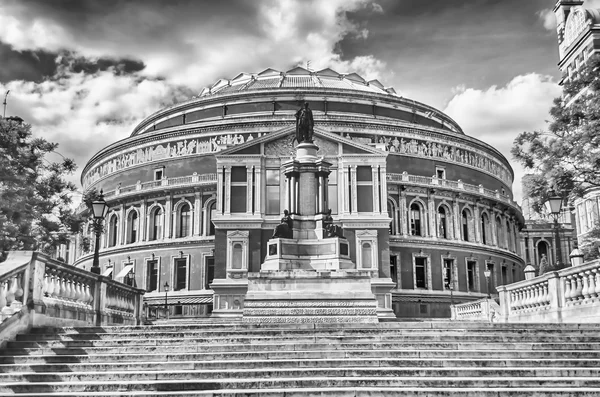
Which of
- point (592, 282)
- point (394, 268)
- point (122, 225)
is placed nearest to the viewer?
point (592, 282)

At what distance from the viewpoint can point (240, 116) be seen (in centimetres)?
6131

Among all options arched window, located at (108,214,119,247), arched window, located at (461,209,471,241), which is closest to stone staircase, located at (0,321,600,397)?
arched window, located at (461,209,471,241)

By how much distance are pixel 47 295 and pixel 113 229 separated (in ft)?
156

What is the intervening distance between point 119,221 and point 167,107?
14715 millimetres

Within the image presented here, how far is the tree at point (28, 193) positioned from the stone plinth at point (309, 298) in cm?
954

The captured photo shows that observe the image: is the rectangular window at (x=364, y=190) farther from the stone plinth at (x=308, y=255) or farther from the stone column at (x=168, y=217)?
the stone plinth at (x=308, y=255)

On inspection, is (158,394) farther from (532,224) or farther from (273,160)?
(532,224)

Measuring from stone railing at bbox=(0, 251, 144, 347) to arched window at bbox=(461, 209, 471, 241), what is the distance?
4429 cm

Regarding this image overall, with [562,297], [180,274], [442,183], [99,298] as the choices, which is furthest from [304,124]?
[442,183]

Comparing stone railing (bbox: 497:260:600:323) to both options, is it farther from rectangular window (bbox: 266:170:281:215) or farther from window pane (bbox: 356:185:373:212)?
rectangular window (bbox: 266:170:281:215)

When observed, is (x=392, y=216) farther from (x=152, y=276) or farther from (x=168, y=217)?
(x=152, y=276)

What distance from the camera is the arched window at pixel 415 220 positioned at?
188 feet

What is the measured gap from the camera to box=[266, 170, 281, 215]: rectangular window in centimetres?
4931

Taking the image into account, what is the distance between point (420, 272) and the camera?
184ft
